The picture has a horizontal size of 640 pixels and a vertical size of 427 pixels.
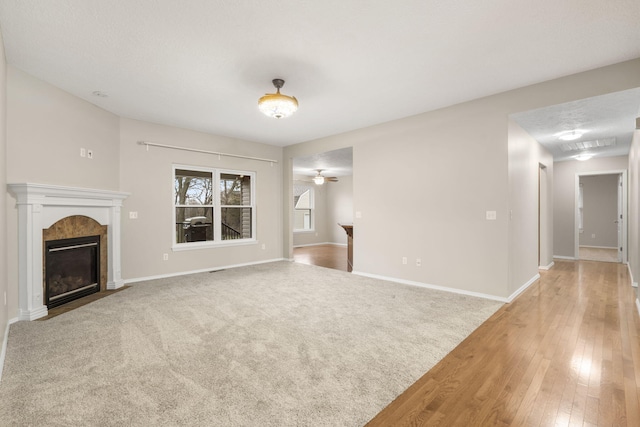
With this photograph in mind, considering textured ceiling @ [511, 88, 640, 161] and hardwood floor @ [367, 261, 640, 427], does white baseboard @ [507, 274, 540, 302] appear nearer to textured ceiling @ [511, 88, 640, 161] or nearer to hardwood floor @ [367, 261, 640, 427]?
hardwood floor @ [367, 261, 640, 427]

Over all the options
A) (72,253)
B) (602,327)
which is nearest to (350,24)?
(602,327)

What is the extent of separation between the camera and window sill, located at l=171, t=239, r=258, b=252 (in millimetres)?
5430

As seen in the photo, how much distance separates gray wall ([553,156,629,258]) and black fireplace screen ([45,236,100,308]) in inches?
368

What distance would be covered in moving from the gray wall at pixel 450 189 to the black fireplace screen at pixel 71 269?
13.5ft

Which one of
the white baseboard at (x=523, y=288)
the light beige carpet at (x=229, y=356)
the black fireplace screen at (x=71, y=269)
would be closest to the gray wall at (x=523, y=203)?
the white baseboard at (x=523, y=288)

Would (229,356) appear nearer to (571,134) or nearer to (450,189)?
(450,189)

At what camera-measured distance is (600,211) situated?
349 inches

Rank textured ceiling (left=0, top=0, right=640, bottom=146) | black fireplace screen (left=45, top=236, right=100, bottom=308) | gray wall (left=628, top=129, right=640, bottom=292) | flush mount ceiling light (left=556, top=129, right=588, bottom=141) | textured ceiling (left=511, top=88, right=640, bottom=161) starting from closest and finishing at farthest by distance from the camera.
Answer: textured ceiling (left=0, top=0, right=640, bottom=146) → textured ceiling (left=511, top=88, right=640, bottom=161) → black fireplace screen (left=45, top=236, right=100, bottom=308) → gray wall (left=628, top=129, right=640, bottom=292) → flush mount ceiling light (left=556, top=129, right=588, bottom=141)

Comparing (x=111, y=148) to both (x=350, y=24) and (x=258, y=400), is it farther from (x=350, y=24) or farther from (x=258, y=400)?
(x=258, y=400)

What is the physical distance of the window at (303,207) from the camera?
424 inches

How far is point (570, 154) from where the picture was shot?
6.36m

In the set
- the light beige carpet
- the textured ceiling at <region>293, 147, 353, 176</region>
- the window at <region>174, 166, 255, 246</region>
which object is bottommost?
the light beige carpet

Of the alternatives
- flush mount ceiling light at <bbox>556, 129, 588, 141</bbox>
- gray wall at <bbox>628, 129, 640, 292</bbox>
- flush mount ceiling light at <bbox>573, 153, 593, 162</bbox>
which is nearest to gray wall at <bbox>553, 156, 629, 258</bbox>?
flush mount ceiling light at <bbox>573, 153, 593, 162</bbox>

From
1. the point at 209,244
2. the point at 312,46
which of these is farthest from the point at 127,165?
the point at 312,46
